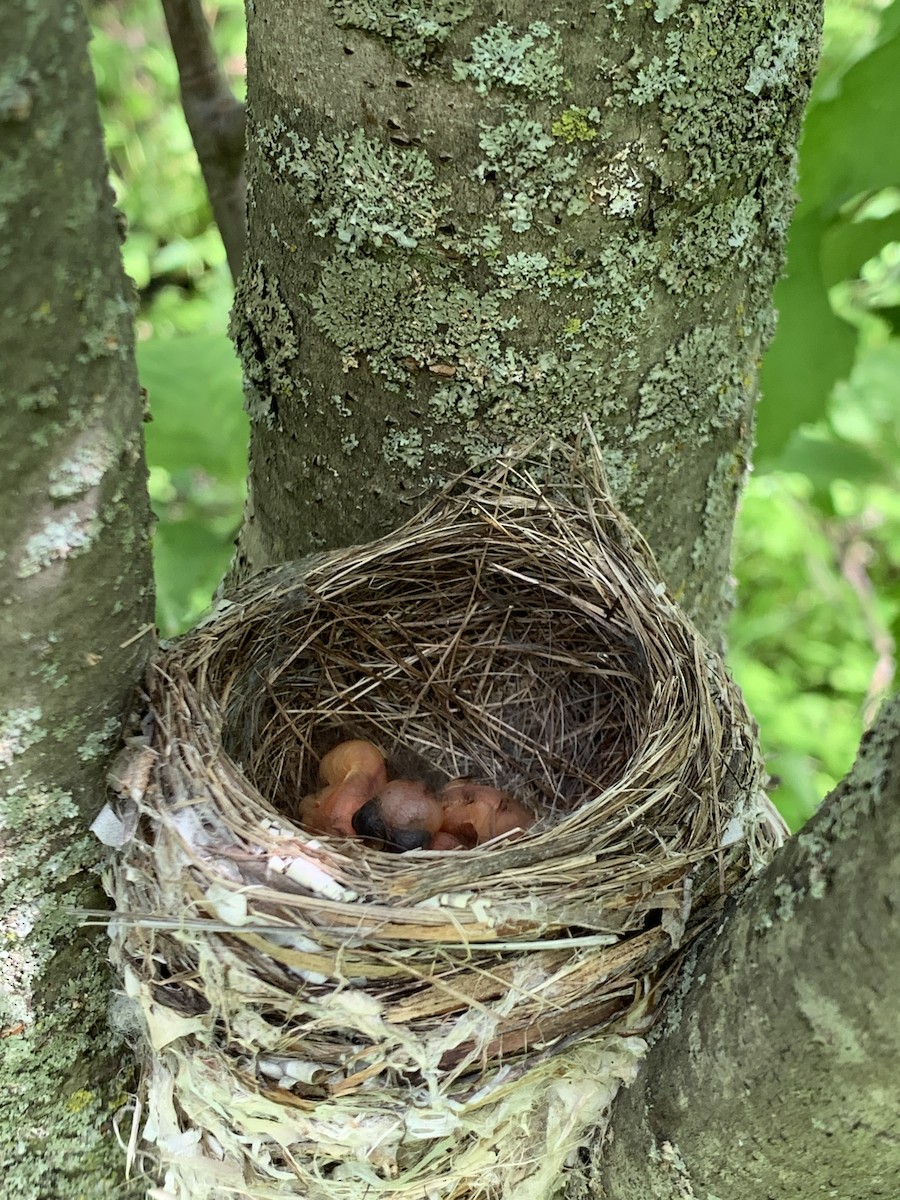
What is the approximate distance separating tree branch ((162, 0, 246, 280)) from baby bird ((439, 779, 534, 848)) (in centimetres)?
96

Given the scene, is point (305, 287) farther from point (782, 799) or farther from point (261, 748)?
point (782, 799)

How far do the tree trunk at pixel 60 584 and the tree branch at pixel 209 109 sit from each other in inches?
37.0

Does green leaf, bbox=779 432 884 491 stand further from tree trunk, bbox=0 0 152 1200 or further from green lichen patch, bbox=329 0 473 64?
tree trunk, bbox=0 0 152 1200

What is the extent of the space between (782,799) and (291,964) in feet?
6.22

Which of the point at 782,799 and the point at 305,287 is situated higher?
the point at 305,287

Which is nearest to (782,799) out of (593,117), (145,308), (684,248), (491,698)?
(491,698)

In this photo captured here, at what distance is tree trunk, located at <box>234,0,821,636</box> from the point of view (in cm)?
103

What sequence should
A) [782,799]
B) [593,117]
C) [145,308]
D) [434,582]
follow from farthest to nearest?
[145,308] < [782,799] < [434,582] < [593,117]

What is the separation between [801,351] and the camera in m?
1.65

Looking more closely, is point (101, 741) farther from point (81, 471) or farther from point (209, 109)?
point (209, 109)

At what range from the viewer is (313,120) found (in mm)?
1087

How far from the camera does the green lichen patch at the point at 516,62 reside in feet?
3.30

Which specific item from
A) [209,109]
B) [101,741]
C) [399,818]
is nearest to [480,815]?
[399,818]

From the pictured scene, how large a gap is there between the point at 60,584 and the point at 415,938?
1.51ft
